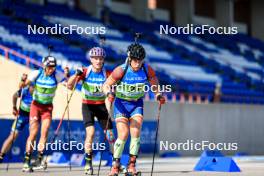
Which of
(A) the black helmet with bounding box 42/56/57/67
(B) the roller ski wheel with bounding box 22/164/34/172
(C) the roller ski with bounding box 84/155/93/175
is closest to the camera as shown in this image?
(C) the roller ski with bounding box 84/155/93/175

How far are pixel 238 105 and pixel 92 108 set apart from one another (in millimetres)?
13535

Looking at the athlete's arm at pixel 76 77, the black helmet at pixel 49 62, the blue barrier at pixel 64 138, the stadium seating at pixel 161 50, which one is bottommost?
the blue barrier at pixel 64 138

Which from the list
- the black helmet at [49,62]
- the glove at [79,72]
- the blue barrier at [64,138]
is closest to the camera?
the glove at [79,72]

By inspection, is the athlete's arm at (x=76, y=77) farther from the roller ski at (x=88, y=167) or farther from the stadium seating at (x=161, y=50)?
the stadium seating at (x=161, y=50)

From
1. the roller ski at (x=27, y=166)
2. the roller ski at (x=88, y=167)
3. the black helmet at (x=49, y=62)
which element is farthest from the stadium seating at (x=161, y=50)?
the roller ski at (x=88, y=167)

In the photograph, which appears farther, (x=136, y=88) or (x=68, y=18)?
(x=68, y=18)

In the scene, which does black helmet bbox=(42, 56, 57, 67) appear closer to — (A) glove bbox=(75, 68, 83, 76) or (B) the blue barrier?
(A) glove bbox=(75, 68, 83, 76)

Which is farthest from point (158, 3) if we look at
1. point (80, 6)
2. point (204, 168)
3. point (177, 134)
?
point (204, 168)

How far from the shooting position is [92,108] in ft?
38.2

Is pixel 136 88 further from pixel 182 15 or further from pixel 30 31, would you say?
pixel 182 15

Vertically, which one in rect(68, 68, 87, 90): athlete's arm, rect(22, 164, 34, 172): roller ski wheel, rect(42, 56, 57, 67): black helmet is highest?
rect(42, 56, 57, 67): black helmet

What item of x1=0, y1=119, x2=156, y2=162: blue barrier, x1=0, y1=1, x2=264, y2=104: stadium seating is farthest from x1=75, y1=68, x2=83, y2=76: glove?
x1=0, y1=1, x2=264, y2=104: stadium seating

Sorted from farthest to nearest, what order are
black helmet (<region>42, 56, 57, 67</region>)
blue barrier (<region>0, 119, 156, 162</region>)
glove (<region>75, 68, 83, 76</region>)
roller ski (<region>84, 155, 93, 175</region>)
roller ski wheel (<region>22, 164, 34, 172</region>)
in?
blue barrier (<region>0, 119, 156, 162</region>) < black helmet (<region>42, 56, 57, 67</region>) < roller ski wheel (<region>22, 164, 34, 172</region>) < glove (<region>75, 68, 83, 76</region>) < roller ski (<region>84, 155, 93, 175</region>)

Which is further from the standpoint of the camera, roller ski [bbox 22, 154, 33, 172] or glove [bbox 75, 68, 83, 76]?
roller ski [bbox 22, 154, 33, 172]
